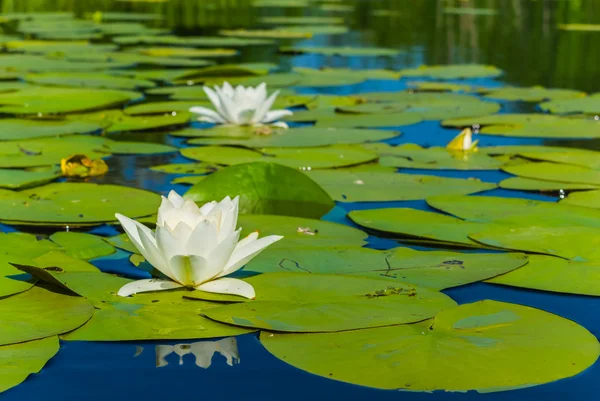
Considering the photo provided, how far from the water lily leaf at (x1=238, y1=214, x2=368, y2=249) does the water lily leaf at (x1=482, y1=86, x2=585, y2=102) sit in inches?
137

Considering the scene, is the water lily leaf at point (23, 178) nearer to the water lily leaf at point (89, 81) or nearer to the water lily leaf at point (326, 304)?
the water lily leaf at point (326, 304)

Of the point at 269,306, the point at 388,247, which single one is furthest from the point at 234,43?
the point at 269,306

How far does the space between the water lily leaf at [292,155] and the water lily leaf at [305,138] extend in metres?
0.07

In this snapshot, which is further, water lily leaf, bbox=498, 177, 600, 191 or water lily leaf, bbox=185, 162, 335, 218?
water lily leaf, bbox=498, 177, 600, 191

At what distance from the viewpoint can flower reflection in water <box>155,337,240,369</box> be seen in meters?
1.85

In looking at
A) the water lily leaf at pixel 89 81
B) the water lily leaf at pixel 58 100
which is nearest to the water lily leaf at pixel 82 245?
the water lily leaf at pixel 58 100

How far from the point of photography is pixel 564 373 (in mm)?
1739

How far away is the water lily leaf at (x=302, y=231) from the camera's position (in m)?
2.65

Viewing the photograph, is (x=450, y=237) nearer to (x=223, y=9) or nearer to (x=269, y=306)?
(x=269, y=306)

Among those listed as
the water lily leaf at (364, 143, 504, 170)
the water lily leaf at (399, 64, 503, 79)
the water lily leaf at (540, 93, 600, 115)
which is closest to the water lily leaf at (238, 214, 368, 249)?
the water lily leaf at (364, 143, 504, 170)

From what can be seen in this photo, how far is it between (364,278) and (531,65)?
640 centimetres

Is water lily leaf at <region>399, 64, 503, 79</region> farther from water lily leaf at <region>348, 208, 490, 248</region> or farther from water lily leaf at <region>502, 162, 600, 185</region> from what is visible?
water lily leaf at <region>348, 208, 490, 248</region>

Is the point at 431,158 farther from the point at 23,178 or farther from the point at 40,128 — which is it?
the point at 40,128

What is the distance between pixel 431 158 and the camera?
4.07m
